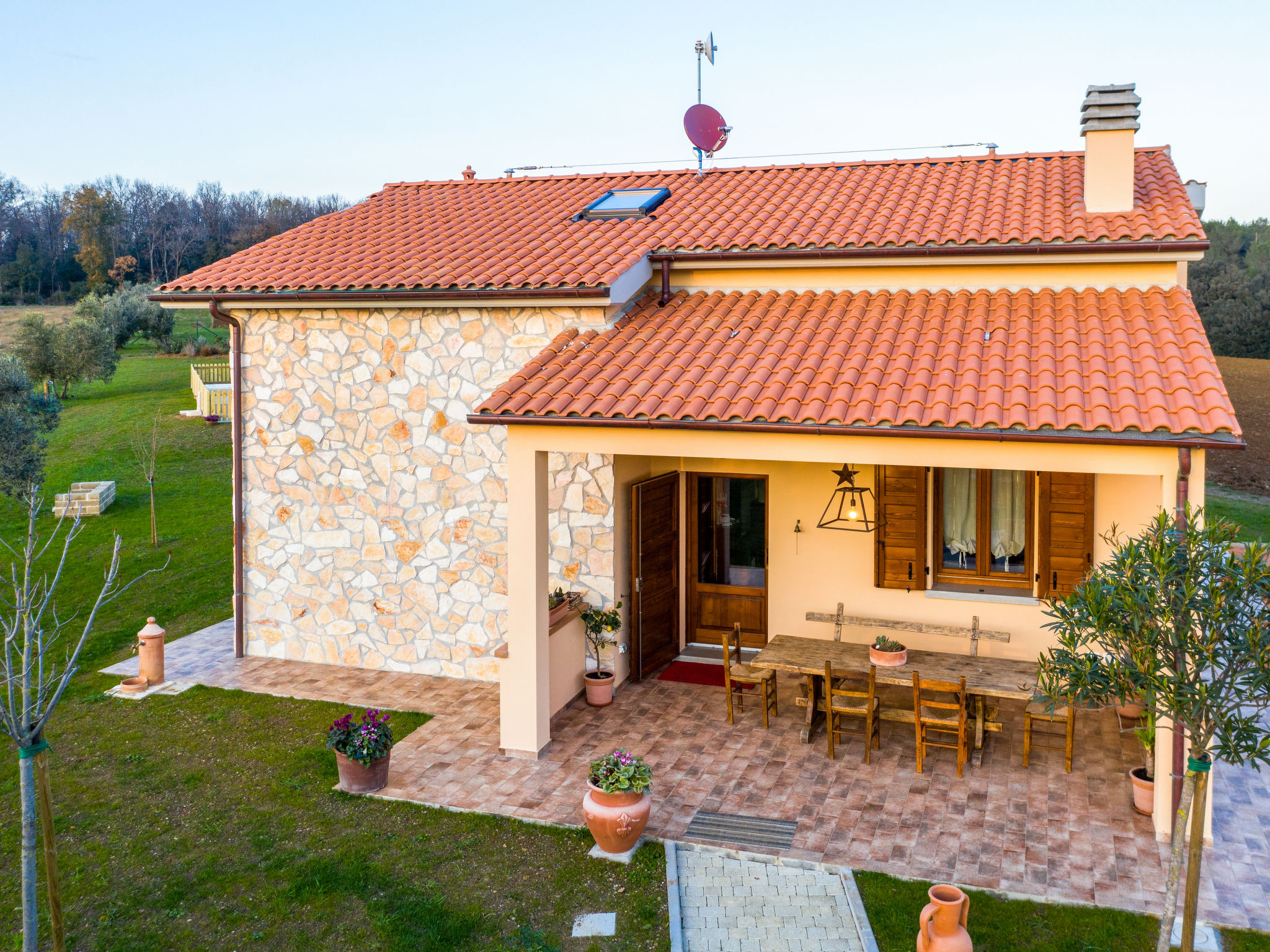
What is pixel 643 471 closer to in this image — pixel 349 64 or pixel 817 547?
pixel 817 547

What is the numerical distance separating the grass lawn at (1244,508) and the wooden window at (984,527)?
31.7ft

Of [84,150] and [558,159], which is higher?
[84,150]

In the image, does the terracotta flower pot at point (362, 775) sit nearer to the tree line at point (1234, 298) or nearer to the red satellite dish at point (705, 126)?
the red satellite dish at point (705, 126)

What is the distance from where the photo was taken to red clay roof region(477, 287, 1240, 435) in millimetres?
7324

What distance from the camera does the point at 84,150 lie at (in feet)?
132

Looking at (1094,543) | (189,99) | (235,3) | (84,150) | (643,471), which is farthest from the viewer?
(84,150)

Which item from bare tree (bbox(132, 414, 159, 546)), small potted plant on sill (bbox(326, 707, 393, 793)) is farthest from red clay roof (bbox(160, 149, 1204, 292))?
bare tree (bbox(132, 414, 159, 546))

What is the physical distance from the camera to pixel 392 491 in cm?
1127

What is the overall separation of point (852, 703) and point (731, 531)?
357 centimetres

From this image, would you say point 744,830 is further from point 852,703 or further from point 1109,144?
point 1109,144

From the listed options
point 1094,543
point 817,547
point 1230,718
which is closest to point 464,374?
point 817,547

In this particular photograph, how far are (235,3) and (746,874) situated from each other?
63.5ft

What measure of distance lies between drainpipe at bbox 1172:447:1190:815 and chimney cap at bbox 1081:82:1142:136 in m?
5.02

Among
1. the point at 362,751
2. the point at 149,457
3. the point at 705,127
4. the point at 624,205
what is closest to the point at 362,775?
the point at 362,751
